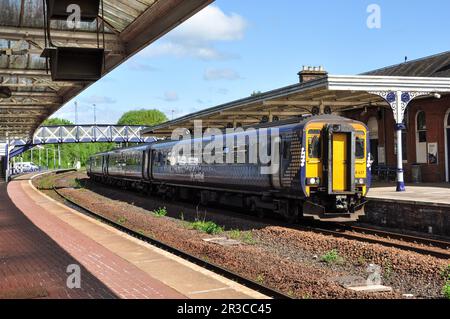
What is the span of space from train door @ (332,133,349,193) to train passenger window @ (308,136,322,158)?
0.39 m

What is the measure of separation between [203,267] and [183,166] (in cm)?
1281

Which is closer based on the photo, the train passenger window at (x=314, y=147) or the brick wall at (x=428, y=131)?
the train passenger window at (x=314, y=147)

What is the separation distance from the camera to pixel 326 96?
21.6 metres

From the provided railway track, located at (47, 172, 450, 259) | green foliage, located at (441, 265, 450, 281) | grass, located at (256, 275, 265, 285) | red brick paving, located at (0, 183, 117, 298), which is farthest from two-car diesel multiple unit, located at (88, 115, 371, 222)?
red brick paving, located at (0, 183, 117, 298)

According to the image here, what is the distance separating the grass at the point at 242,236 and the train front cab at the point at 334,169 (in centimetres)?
166

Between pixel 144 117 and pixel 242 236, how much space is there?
428 feet

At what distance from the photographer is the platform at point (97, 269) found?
746 centimetres

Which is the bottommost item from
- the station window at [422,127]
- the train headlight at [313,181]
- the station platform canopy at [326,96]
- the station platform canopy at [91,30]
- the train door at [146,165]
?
the train headlight at [313,181]

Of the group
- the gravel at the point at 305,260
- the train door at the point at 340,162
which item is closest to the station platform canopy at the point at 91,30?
the gravel at the point at 305,260

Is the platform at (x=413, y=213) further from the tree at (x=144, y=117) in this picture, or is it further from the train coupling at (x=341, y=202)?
the tree at (x=144, y=117)

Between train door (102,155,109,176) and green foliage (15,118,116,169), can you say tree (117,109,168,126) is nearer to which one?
green foliage (15,118,116,169)
